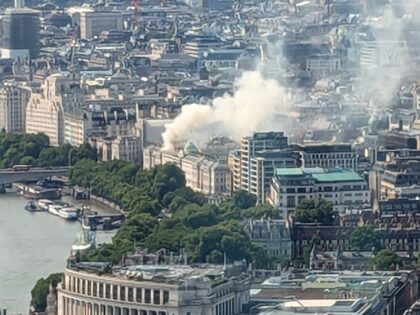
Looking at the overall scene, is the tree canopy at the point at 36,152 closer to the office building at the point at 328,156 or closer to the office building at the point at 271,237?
the office building at the point at 328,156

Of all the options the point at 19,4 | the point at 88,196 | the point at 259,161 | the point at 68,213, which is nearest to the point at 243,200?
the point at 259,161

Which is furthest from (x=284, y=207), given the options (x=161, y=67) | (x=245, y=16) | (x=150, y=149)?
(x=245, y=16)

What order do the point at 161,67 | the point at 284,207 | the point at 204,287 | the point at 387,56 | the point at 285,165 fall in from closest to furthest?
the point at 204,287 → the point at 284,207 → the point at 285,165 → the point at 387,56 → the point at 161,67

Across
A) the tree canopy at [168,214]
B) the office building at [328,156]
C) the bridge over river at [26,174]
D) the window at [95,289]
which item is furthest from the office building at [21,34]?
the window at [95,289]

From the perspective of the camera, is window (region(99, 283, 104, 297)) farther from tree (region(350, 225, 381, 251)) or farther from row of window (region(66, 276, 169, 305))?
tree (region(350, 225, 381, 251))

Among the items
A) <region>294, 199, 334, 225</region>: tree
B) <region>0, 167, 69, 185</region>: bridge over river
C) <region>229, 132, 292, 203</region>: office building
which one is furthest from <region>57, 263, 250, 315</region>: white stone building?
<region>0, 167, 69, 185</region>: bridge over river

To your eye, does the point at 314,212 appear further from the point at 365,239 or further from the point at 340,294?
the point at 340,294

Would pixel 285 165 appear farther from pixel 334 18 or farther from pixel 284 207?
pixel 334 18
